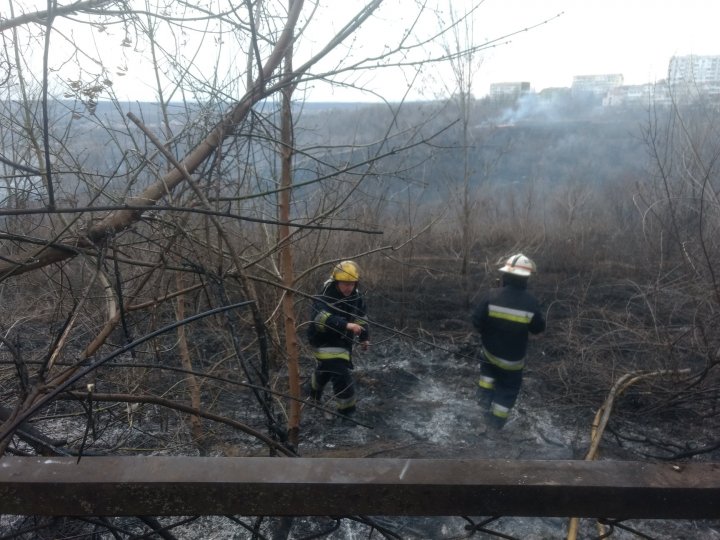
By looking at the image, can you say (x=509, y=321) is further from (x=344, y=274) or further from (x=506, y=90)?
(x=506, y=90)

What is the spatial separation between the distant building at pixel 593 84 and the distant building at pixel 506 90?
10.7 meters

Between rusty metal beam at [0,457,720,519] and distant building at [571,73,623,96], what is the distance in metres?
27.1

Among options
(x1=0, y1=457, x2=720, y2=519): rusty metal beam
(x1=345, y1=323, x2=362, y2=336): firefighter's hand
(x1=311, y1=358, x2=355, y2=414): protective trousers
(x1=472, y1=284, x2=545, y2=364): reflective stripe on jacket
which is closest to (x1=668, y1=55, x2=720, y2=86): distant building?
(x1=472, y1=284, x2=545, y2=364): reflective stripe on jacket

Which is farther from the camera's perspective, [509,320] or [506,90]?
[506,90]

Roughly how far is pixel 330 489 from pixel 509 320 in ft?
12.1

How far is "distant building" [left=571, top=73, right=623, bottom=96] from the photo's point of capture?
87.0 ft

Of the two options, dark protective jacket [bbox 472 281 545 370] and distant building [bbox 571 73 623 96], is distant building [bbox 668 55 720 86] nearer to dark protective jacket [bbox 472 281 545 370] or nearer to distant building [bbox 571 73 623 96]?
dark protective jacket [bbox 472 281 545 370]

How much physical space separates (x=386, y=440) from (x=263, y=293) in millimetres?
2471

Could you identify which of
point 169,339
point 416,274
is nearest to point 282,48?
point 169,339

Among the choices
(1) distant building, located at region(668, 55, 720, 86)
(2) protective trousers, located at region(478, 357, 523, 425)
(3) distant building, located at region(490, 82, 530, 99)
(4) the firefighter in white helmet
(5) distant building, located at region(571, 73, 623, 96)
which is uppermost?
(5) distant building, located at region(571, 73, 623, 96)

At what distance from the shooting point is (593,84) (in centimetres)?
2891

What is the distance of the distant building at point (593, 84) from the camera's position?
26.5 metres

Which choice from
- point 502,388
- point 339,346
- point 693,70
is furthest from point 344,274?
point 693,70

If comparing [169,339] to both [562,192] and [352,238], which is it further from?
[562,192]
